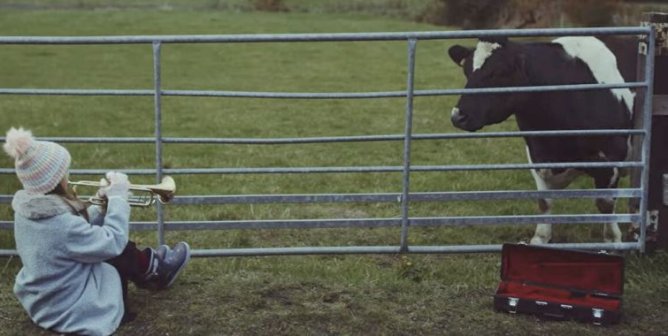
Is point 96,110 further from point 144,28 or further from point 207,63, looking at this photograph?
point 144,28

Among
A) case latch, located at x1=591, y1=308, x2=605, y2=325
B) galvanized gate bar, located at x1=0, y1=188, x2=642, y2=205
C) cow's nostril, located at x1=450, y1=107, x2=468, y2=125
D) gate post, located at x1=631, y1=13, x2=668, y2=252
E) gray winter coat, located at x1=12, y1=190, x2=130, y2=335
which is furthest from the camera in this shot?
cow's nostril, located at x1=450, y1=107, x2=468, y2=125

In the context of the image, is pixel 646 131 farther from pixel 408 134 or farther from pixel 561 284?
pixel 408 134

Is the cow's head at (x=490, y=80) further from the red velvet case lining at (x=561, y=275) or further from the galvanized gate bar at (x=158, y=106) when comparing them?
the galvanized gate bar at (x=158, y=106)

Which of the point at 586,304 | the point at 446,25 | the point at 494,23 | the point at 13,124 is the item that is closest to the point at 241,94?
the point at 586,304

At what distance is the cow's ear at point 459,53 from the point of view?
22.5 feet

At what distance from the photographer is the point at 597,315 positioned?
4.99m

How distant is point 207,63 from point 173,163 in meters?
13.1

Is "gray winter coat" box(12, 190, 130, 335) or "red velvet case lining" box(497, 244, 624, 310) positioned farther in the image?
"red velvet case lining" box(497, 244, 624, 310)

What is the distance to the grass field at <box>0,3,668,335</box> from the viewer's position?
5.11 metres

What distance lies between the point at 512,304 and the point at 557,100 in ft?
7.34

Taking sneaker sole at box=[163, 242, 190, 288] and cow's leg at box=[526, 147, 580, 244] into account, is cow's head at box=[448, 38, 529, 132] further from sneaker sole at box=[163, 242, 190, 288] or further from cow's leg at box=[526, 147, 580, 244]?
sneaker sole at box=[163, 242, 190, 288]

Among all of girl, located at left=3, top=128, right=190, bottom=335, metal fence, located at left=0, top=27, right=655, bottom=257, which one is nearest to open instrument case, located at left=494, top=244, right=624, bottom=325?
metal fence, located at left=0, top=27, right=655, bottom=257

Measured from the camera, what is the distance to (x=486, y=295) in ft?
18.0

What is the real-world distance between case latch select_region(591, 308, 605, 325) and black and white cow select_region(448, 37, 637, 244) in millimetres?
1901
